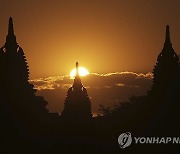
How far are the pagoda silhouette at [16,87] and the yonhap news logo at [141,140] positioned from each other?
912 centimetres

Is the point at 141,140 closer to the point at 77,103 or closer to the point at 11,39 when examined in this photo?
the point at 77,103

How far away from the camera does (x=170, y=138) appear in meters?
57.1

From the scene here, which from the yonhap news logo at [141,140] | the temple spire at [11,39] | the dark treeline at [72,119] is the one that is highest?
the temple spire at [11,39]

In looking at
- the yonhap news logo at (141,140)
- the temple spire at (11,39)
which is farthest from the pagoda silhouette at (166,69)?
the temple spire at (11,39)

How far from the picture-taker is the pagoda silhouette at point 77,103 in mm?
65625

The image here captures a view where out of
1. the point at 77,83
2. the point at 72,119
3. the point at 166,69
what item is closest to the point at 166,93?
the point at 166,69

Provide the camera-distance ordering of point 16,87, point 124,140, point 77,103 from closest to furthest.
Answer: point 124,140, point 16,87, point 77,103

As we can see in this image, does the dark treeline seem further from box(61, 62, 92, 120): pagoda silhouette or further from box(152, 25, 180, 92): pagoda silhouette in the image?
box(61, 62, 92, 120): pagoda silhouette

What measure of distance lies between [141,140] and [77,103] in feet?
45.2

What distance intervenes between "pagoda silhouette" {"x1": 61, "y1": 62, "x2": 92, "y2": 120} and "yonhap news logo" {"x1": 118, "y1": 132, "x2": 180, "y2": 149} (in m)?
9.17

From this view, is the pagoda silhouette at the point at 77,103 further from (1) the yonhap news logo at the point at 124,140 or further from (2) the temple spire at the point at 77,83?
(1) the yonhap news logo at the point at 124,140

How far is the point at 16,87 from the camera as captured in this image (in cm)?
5841

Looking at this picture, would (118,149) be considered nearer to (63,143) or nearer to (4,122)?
(63,143)

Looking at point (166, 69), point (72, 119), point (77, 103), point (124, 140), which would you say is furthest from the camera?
point (77, 103)
